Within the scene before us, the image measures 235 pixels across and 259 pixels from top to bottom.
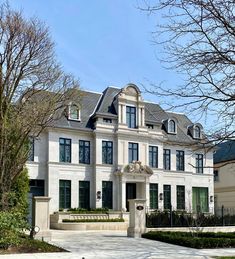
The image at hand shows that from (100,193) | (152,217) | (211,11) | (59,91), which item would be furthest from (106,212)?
(211,11)

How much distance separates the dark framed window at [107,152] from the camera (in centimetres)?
3950

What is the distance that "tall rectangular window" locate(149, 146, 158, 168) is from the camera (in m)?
41.9

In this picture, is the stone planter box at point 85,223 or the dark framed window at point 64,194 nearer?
the stone planter box at point 85,223

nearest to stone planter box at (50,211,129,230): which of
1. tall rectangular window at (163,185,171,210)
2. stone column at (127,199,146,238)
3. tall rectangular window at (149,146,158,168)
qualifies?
tall rectangular window at (163,185,171,210)

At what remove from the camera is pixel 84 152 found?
39.2 m

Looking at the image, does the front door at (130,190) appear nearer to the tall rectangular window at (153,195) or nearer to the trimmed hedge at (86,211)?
the tall rectangular window at (153,195)

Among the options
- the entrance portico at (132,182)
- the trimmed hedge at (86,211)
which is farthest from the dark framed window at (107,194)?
the trimmed hedge at (86,211)

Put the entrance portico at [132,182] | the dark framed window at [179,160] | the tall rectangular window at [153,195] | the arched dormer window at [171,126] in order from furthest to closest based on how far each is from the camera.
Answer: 1. the arched dormer window at [171,126]
2. the dark framed window at [179,160]
3. the tall rectangular window at [153,195]
4. the entrance portico at [132,182]

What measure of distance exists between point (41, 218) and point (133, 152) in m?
21.2

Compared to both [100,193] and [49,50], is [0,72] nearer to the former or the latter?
[49,50]

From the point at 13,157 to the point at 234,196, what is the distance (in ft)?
119

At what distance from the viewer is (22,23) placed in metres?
19.3

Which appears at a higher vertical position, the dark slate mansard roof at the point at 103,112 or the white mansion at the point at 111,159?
the dark slate mansard roof at the point at 103,112

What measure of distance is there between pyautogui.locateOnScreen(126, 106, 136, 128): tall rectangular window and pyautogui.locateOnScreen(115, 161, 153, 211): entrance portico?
11.0ft
